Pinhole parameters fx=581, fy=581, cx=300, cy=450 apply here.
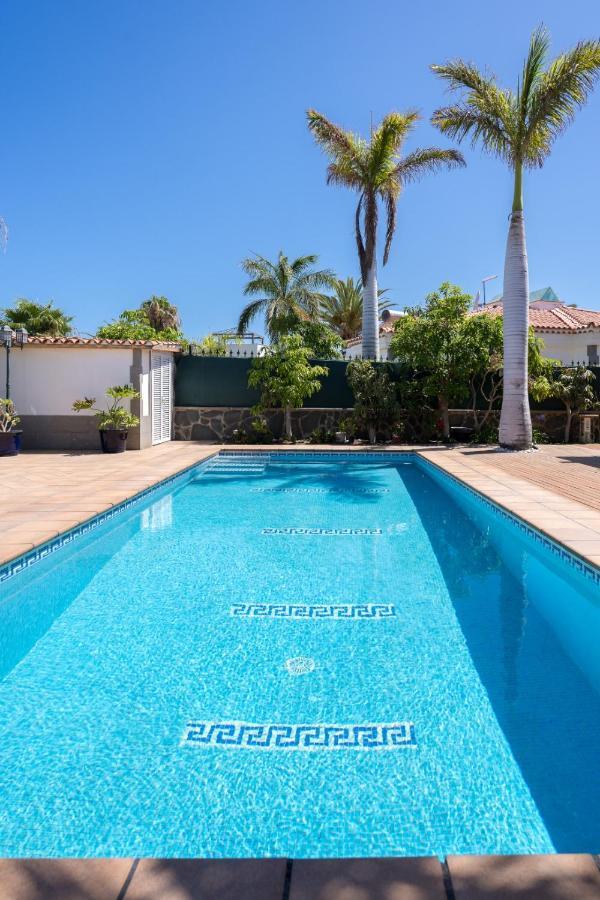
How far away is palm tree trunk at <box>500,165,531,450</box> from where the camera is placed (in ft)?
42.1

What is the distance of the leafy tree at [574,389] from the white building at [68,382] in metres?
10.3

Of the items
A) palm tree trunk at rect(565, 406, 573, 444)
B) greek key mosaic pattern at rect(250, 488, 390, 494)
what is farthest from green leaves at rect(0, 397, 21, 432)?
palm tree trunk at rect(565, 406, 573, 444)

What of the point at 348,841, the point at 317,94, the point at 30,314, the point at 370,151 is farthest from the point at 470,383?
the point at 30,314

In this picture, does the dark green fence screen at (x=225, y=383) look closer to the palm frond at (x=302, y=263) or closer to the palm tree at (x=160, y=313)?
the palm frond at (x=302, y=263)

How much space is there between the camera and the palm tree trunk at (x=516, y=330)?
12836mm

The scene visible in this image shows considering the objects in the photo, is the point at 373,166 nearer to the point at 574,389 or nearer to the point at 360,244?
the point at 360,244

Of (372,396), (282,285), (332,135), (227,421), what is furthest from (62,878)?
(282,285)

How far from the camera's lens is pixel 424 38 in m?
13.1

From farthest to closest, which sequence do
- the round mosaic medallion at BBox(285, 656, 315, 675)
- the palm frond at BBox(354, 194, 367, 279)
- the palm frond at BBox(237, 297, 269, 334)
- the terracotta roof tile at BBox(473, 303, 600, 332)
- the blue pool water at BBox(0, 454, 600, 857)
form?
the palm frond at BBox(237, 297, 269, 334) → the terracotta roof tile at BBox(473, 303, 600, 332) → the palm frond at BBox(354, 194, 367, 279) → the round mosaic medallion at BBox(285, 656, 315, 675) → the blue pool water at BBox(0, 454, 600, 857)

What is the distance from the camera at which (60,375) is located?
42.5 ft

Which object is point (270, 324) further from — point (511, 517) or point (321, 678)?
point (321, 678)

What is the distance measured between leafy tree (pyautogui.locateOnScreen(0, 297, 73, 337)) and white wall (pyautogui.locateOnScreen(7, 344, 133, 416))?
62.5 ft

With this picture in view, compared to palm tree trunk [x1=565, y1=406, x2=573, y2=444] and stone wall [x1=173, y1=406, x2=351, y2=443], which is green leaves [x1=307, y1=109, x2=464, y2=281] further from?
palm tree trunk [x1=565, y1=406, x2=573, y2=444]

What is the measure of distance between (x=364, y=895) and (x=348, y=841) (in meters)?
0.68
